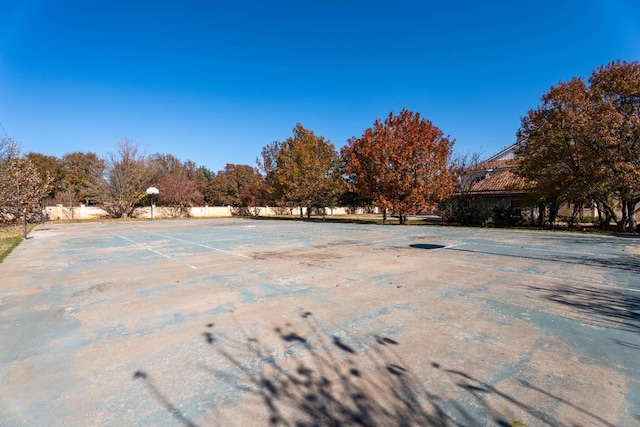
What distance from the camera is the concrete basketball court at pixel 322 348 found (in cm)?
238

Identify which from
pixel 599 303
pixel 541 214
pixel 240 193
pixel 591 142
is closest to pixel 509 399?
pixel 599 303

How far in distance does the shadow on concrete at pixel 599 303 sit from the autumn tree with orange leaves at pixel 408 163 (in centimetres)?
1755

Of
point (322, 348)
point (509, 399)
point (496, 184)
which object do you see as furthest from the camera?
point (496, 184)

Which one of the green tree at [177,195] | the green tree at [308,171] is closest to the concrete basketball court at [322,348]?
the green tree at [308,171]

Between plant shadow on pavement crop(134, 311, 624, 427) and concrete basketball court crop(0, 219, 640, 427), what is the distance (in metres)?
0.02

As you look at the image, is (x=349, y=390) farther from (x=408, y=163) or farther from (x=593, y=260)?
(x=408, y=163)

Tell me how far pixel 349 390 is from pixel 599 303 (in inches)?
188

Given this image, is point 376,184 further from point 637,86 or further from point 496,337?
point 496,337

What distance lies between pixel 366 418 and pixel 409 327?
6.19ft

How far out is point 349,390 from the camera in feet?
8.57

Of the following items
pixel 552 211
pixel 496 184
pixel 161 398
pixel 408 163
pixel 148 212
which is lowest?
pixel 161 398

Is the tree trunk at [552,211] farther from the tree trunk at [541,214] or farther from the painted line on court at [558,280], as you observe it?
the painted line on court at [558,280]

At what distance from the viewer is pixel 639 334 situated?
3748mm

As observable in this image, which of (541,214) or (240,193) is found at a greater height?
(240,193)
